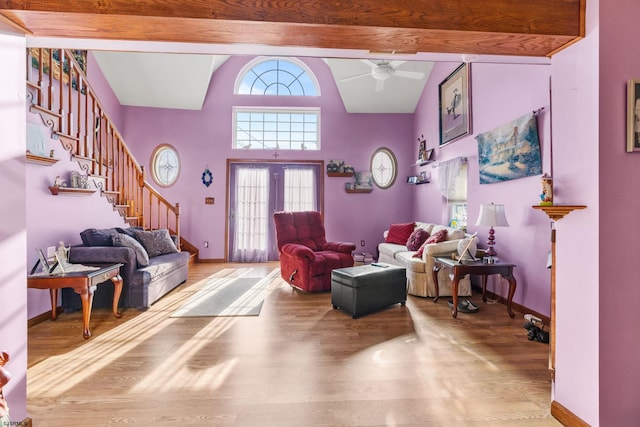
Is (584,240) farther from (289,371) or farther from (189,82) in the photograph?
(189,82)

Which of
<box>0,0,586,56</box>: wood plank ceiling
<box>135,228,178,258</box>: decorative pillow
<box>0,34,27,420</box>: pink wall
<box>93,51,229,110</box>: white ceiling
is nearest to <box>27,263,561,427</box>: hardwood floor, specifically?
<box>0,34,27,420</box>: pink wall

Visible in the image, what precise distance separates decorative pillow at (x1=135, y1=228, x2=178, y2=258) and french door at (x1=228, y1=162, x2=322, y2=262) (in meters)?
1.87

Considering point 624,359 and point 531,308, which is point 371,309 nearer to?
point 531,308

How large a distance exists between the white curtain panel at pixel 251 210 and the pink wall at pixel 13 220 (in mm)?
4831

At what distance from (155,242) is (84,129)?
5.89ft

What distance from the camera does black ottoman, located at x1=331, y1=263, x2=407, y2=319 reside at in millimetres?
3229

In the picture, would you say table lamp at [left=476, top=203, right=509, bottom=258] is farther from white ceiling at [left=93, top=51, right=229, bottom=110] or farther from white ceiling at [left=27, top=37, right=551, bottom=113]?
white ceiling at [left=93, top=51, right=229, bottom=110]

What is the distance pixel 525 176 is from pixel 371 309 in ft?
Result: 7.48

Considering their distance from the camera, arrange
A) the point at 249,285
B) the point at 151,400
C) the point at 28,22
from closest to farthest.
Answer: the point at 28,22 → the point at 151,400 → the point at 249,285

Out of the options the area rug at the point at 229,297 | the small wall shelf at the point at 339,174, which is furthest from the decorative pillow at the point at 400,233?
the area rug at the point at 229,297

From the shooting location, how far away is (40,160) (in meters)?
3.03

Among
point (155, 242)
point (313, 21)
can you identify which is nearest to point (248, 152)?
point (155, 242)

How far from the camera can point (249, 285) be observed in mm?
4551

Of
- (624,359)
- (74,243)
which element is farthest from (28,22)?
(624,359)
